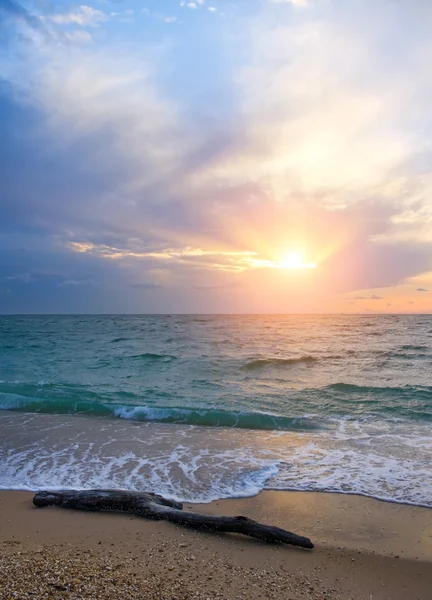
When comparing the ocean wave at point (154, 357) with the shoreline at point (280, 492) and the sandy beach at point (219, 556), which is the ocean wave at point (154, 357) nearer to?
the shoreline at point (280, 492)

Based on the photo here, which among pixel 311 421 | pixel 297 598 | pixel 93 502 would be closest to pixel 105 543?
pixel 93 502

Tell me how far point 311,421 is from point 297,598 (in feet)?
29.6

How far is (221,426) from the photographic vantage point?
12.4 meters

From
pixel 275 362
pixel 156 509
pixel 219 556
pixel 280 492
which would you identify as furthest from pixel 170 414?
pixel 275 362

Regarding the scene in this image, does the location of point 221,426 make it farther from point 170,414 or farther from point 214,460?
point 214,460

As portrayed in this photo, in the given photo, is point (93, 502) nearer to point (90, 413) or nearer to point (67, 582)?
point (67, 582)

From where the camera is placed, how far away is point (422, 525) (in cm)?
598

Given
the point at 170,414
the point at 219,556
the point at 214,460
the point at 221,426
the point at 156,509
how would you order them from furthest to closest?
the point at 170,414
the point at 221,426
the point at 214,460
the point at 156,509
the point at 219,556

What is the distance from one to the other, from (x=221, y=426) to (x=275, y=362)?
12.8 meters

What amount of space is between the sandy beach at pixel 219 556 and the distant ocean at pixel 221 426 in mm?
1010

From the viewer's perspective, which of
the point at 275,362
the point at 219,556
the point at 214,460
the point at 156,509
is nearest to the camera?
the point at 219,556

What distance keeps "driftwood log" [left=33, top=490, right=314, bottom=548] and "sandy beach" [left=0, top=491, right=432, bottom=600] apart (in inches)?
4.4

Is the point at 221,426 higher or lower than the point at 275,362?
lower

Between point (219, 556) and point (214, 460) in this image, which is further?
point (214, 460)
